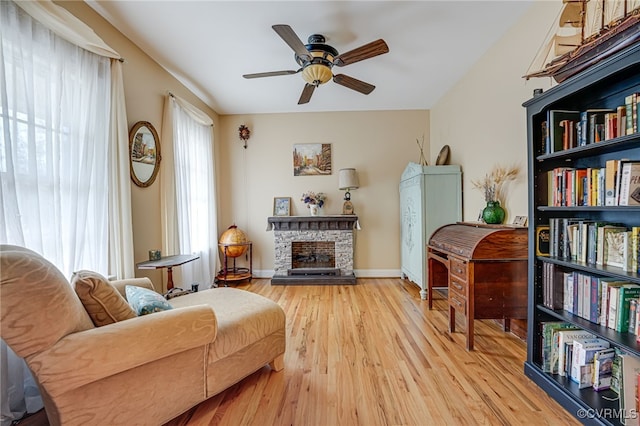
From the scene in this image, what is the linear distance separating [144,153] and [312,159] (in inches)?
98.6

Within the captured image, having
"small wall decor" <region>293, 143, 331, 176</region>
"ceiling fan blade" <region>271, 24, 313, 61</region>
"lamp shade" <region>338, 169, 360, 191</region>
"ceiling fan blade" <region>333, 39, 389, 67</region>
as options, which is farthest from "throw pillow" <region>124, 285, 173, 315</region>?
"small wall decor" <region>293, 143, 331, 176</region>

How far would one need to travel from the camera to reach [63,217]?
5.97 feet

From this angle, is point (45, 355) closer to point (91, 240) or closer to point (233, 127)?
point (91, 240)

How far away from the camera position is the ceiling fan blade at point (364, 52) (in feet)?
6.77

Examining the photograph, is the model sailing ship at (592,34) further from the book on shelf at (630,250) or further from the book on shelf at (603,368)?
the book on shelf at (603,368)

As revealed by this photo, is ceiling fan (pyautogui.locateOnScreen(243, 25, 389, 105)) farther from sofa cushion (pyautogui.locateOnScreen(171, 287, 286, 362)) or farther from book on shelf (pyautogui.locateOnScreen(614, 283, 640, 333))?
book on shelf (pyautogui.locateOnScreen(614, 283, 640, 333))

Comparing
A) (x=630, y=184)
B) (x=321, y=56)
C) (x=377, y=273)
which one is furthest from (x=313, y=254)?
(x=630, y=184)

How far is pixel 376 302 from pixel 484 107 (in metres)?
2.56

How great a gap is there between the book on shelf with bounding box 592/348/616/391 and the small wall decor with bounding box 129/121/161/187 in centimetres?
374

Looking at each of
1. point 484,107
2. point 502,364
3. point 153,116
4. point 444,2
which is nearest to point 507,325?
point 502,364

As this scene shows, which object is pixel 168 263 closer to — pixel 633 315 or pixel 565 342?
pixel 565 342

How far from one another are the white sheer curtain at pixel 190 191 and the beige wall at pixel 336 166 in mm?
629

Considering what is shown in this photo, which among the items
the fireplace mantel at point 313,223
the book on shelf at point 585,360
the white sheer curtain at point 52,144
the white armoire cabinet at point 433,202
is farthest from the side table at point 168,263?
the book on shelf at point 585,360

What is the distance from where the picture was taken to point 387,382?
1757 millimetres
